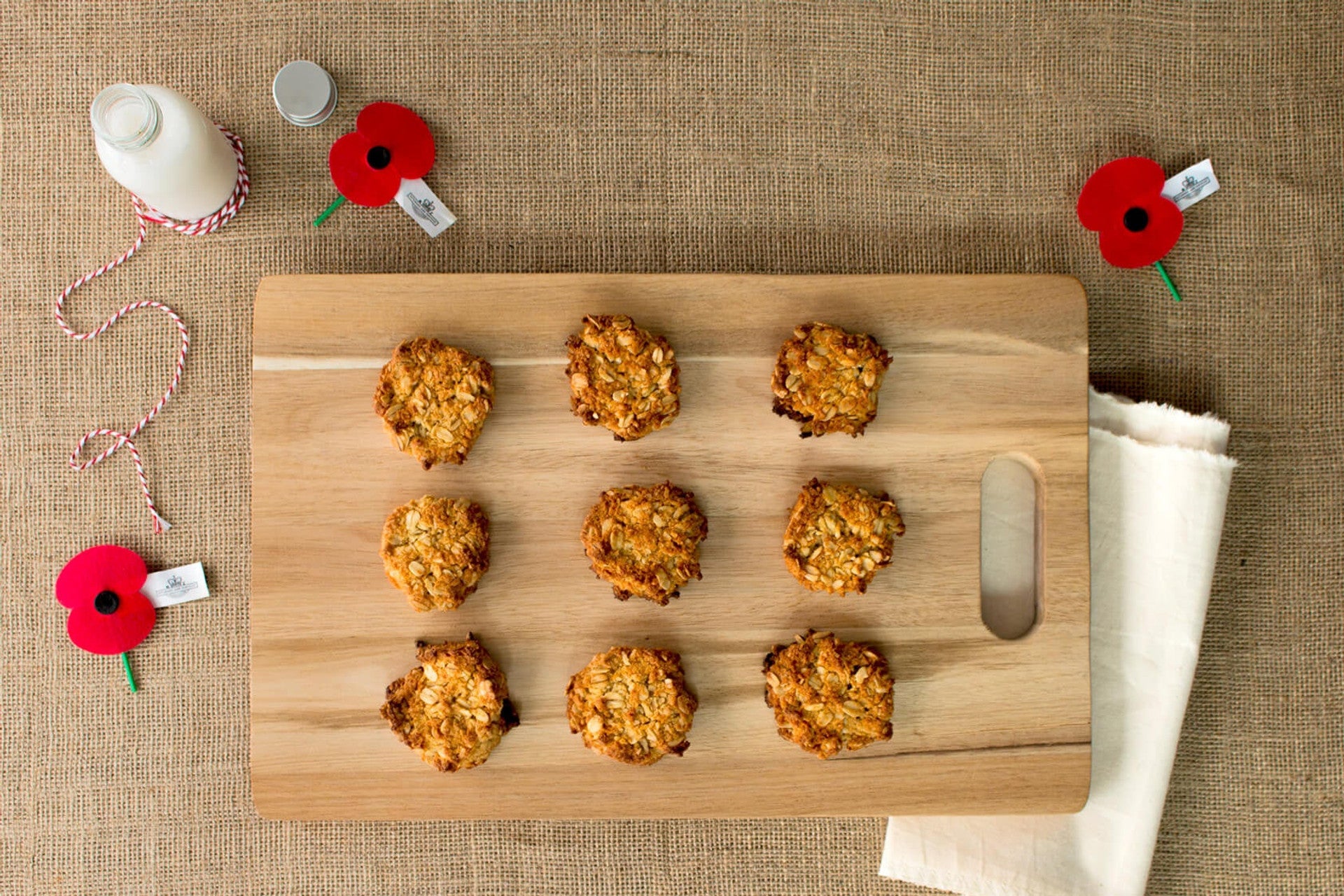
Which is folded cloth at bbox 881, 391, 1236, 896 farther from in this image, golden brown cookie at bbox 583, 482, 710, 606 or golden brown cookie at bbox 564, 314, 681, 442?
golden brown cookie at bbox 564, 314, 681, 442

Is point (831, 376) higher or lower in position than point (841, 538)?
higher

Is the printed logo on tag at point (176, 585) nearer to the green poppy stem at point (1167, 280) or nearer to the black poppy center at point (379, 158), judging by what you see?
the black poppy center at point (379, 158)

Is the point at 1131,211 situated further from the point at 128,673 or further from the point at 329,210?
the point at 128,673

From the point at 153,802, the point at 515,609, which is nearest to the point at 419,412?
the point at 515,609

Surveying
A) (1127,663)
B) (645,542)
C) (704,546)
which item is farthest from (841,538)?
(1127,663)

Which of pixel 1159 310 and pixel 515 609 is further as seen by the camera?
pixel 1159 310

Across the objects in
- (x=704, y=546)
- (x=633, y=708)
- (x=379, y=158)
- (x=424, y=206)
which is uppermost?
(x=379, y=158)

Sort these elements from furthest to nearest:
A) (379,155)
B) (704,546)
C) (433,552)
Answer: (379,155) → (704,546) → (433,552)

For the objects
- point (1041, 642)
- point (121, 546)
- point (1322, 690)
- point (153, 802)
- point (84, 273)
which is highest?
point (84, 273)

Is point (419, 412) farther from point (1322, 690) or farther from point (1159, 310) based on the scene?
point (1322, 690)
